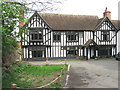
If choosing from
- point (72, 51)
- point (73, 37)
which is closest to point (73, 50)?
point (72, 51)

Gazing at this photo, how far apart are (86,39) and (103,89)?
57.0 ft

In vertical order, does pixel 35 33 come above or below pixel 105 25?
below

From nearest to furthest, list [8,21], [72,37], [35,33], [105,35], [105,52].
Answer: [8,21] → [35,33] → [72,37] → [105,35] → [105,52]

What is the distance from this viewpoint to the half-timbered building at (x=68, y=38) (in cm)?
2308

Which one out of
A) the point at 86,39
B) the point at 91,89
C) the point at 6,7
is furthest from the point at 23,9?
the point at 86,39

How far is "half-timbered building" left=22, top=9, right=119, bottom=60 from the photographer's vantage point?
23.1 m

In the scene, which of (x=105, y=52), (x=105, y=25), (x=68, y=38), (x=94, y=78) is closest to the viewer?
(x=94, y=78)

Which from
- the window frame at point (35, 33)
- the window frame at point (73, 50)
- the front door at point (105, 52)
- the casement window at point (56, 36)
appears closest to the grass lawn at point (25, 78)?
the window frame at point (35, 33)

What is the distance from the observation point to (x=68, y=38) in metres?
24.5

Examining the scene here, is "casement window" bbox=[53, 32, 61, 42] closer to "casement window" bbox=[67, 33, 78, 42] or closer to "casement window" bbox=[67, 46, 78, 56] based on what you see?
"casement window" bbox=[67, 33, 78, 42]

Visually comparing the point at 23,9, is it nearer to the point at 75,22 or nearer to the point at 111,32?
the point at 75,22

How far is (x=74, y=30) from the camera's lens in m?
24.6

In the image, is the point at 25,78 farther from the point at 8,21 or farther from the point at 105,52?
the point at 105,52

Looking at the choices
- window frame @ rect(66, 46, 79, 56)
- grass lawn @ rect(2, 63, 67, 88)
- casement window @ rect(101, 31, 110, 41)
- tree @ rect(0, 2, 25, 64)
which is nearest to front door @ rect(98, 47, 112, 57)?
casement window @ rect(101, 31, 110, 41)
